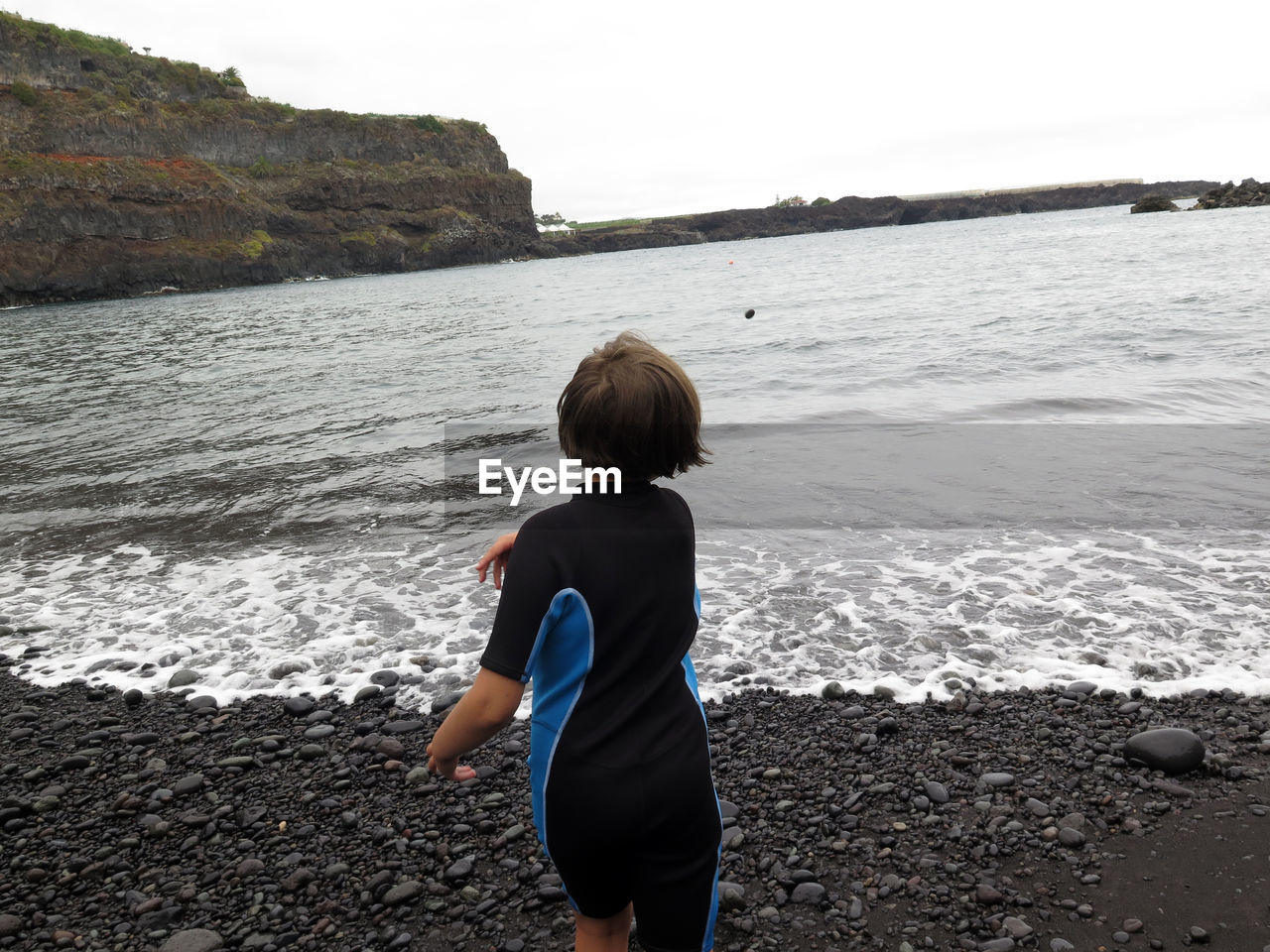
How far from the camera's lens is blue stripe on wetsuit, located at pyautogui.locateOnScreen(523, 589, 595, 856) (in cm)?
190

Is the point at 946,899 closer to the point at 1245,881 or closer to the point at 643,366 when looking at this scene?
the point at 1245,881

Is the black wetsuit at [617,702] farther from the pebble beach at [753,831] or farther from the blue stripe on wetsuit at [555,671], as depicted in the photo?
the pebble beach at [753,831]

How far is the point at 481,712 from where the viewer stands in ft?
6.20

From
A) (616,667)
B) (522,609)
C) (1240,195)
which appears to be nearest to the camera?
(522,609)

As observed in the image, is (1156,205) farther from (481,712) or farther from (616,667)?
(481,712)

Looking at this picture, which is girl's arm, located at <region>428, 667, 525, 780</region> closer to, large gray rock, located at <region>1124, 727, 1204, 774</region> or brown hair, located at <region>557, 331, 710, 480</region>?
brown hair, located at <region>557, 331, 710, 480</region>

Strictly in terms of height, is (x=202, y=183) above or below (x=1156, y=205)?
above

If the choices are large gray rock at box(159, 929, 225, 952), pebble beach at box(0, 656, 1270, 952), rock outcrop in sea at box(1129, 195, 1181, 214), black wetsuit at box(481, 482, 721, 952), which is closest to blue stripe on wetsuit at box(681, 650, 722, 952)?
black wetsuit at box(481, 482, 721, 952)

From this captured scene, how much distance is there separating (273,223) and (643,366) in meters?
116

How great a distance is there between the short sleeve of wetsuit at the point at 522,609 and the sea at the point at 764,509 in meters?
3.39

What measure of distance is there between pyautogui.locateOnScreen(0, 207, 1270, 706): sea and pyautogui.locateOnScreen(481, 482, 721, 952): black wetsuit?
303cm

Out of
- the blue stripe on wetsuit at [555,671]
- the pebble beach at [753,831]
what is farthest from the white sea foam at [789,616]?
the blue stripe on wetsuit at [555,671]

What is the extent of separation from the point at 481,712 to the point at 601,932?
0.79 meters

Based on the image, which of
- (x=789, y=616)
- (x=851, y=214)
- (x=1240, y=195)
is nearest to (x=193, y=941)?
(x=789, y=616)
